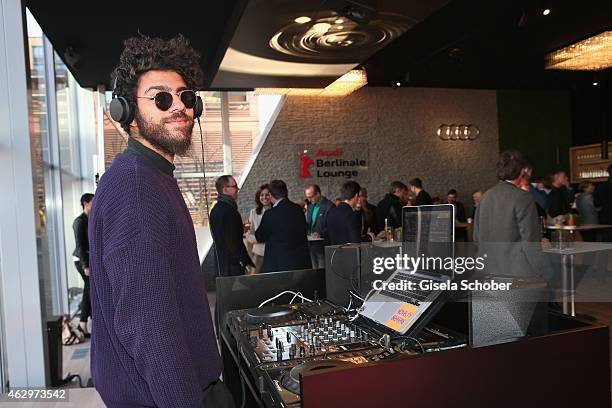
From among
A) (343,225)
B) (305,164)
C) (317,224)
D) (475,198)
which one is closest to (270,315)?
(343,225)

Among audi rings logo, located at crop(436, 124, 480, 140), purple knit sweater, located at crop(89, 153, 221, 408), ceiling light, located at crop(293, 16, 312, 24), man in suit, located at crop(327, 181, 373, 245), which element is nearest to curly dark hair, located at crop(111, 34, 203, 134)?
purple knit sweater, located at crop(89, 153, 221, 408)

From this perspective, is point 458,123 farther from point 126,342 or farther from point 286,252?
point 126,342

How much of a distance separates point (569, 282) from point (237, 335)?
4478mm

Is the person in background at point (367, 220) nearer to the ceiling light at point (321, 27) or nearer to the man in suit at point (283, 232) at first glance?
the man in suit at point (283, 232)

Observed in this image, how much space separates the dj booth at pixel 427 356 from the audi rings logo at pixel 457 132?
807cm

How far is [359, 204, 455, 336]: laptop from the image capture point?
1.34m

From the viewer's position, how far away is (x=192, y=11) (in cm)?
458

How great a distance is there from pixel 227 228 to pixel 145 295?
10.4 ft

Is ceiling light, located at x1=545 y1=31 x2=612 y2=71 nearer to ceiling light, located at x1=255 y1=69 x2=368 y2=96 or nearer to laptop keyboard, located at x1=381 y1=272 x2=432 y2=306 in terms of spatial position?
ceiling light, located at x1=255 y1=69 x2=368 y2=96

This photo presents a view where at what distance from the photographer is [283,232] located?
4.16 meters

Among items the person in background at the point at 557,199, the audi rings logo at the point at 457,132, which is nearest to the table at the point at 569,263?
the person in background at the point at 557,199

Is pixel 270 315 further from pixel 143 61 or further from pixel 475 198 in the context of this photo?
pixel 475 198

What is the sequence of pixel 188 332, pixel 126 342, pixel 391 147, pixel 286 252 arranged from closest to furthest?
pixel 126 342 < pixel 188 332 < pixel 286 252 < pixel 391 147

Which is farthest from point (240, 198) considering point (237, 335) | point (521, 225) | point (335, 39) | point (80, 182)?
point (237, 335)
